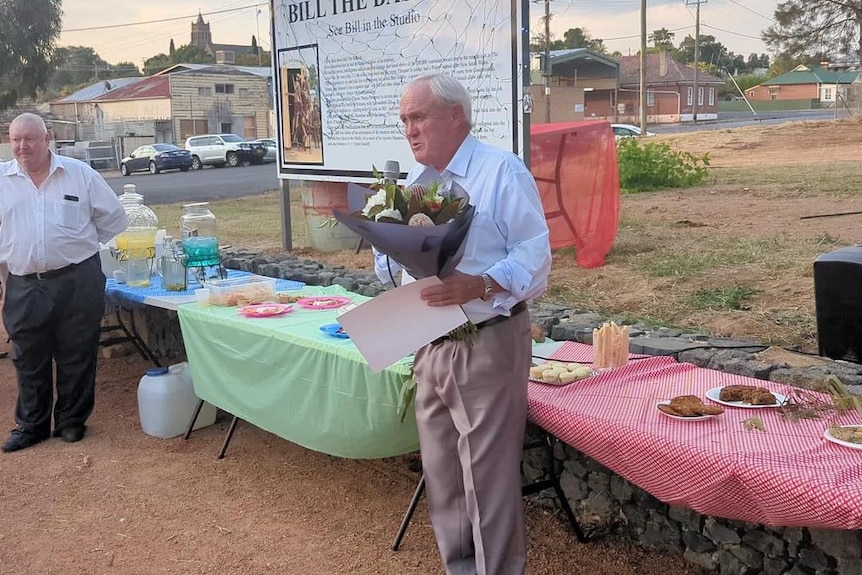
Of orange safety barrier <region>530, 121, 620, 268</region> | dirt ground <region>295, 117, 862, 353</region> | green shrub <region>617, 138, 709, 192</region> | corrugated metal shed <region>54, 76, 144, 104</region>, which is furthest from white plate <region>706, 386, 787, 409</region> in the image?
corrugated metal shed <region>54, 76, 144, 104</region>

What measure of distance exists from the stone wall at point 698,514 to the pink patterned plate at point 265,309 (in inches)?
49.8

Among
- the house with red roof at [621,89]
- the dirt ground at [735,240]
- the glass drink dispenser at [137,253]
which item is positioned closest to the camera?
the dirt ground at [735,240]

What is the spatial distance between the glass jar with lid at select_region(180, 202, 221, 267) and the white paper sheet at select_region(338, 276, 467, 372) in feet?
9.47

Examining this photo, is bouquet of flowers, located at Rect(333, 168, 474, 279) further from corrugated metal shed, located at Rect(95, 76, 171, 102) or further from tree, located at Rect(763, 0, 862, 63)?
corrugated metal shed, located at Rect(95, 76, 171, 102)

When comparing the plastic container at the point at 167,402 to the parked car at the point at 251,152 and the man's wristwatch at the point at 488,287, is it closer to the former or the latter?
the man's wristwatch at the point at 488,287

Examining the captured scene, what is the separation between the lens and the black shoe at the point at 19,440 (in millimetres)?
4496

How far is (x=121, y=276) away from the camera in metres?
5.31

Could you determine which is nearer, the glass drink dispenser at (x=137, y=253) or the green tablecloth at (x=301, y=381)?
the green tablecloth at (x=301, y=381)

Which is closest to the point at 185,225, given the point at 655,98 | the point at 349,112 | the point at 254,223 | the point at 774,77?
the point at 349,112

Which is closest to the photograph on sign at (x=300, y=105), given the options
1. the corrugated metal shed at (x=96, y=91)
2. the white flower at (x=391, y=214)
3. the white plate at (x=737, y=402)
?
the white plate at (x=737, y=402)

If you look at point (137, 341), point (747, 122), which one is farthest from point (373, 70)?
point (747, 122)

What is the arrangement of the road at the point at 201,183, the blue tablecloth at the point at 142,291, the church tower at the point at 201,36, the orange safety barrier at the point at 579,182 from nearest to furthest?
the blue tablecloth at the point at 142,291, the orange safety barrier at the point at 579,182, the road at the point at 201,183, the church tower at the point at 201,36

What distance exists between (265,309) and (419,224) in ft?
7.09

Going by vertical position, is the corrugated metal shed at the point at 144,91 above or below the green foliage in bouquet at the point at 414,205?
above
